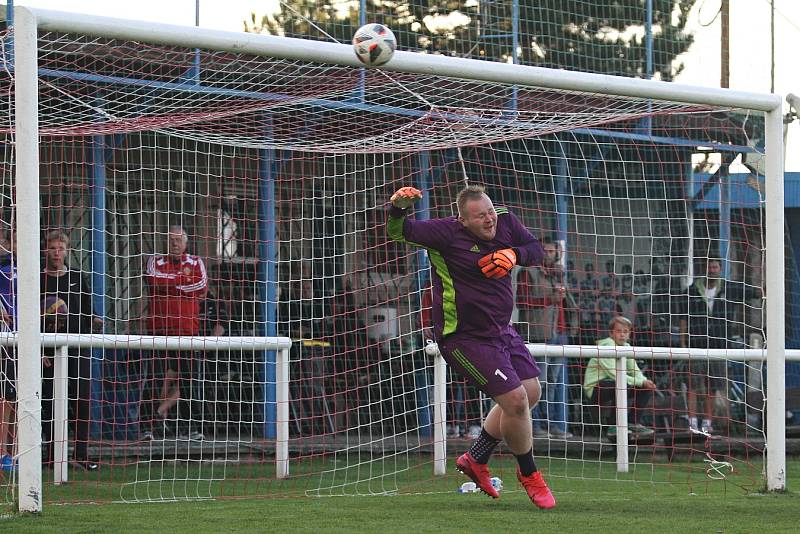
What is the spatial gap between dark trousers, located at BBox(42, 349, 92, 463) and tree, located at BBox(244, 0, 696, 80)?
3.85 metres

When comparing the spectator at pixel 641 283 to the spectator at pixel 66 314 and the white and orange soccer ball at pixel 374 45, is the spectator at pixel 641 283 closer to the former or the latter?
the spectator at pixel 66 314

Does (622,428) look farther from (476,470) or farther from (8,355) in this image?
(8,355)

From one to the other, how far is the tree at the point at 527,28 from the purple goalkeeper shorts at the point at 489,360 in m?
5.76

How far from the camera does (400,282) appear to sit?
11.6 meters

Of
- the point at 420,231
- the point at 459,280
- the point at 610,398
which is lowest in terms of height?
the point at 610,398

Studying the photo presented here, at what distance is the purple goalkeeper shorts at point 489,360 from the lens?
21.6 feet

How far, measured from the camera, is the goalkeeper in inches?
261

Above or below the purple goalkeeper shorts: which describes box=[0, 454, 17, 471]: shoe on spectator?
below

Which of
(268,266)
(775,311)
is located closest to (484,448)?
(775,311)

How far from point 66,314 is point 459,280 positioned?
346 centimetres

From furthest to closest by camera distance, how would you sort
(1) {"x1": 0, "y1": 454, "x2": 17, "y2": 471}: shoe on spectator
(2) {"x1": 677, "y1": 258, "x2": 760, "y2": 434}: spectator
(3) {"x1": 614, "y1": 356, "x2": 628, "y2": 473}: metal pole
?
(2) {"x1": 677, "y1": 258, "x2": 760, "y2": 434}: spectator → (3) {"x1": 614, "y1": 356, "x2": 628, "y2": 473}: metal pole → (1) {"x1": 0, "y1": 454, "x2": 17, "y2": 471}: shoe on spectator

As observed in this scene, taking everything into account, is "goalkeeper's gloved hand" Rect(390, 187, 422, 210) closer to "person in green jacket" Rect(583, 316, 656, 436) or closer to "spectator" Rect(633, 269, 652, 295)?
"person in green jacket" Rect(583, 316, 656, 436)

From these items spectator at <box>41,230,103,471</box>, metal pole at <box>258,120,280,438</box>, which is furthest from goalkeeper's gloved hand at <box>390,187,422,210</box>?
metal pole at <box>258,120,280,438</box>

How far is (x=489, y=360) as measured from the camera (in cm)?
665
